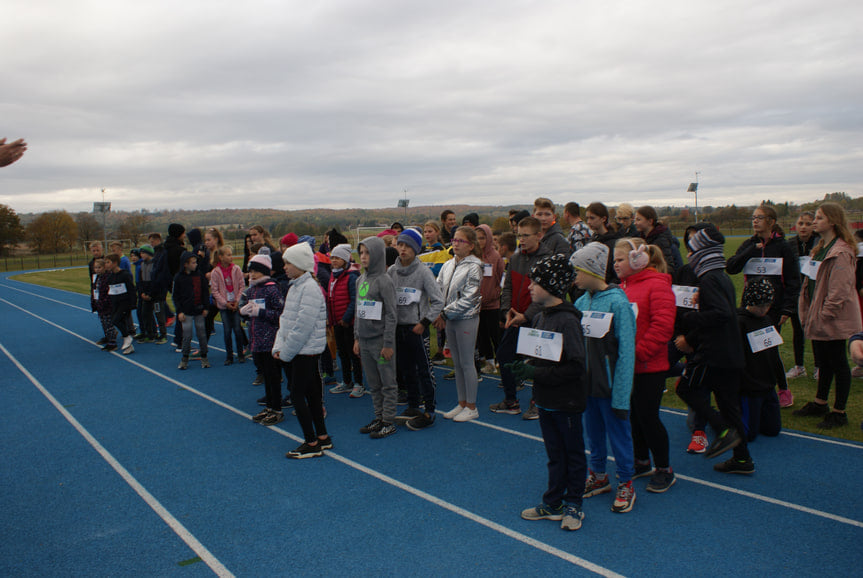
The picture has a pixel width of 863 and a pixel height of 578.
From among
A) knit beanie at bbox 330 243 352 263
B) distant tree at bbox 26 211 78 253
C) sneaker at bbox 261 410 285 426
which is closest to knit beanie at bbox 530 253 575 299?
knit beanie at bbox 330 243 352 263

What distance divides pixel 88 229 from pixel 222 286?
4142 inches

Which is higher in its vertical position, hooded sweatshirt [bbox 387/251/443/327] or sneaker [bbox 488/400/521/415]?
hooded sweatshirt [bbox 387/251/443/327]

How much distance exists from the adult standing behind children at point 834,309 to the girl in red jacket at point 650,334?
7.47ft

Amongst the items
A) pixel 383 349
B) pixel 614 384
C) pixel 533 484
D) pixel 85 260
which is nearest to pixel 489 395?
pixel 383 349

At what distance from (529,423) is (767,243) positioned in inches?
133

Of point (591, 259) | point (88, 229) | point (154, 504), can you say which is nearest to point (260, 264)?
point (154, 504)

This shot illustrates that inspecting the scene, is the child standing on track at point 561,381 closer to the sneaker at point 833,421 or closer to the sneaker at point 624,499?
the sneaker at point 624,499

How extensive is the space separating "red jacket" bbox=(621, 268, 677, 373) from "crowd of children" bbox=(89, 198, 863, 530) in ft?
0.04

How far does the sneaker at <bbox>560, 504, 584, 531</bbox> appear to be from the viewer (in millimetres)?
3785

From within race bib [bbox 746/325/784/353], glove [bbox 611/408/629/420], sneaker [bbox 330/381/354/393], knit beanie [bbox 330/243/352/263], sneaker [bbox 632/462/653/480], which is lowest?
sneaker [bbox 330/381/354/393]

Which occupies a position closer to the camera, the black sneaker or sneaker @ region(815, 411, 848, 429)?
the black sneaker

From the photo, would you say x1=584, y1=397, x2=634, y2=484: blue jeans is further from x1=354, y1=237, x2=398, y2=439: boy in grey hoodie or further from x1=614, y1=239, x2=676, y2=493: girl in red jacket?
x1=354, y1=237, x2=398, y2=439: boy in grey hoodie

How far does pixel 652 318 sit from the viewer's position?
4105 millimetres

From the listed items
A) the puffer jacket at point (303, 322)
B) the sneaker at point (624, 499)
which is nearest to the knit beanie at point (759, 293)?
the sneaker at point (624, 499)
